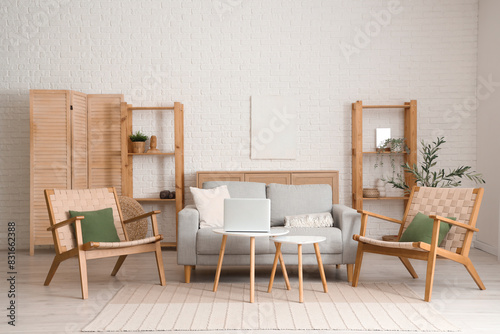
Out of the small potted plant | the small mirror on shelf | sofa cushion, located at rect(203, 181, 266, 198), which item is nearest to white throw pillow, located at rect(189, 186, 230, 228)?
sofa cushion, located at rect(203, 181, 266, 198)

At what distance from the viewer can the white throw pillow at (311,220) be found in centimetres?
498

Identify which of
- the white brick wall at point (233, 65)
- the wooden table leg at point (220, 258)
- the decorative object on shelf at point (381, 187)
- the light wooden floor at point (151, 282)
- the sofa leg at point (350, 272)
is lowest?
the light wooden floor at point (151, 282)

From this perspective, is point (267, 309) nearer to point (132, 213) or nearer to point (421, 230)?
point (421, 230)

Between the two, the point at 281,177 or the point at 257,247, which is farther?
the point at 281,177

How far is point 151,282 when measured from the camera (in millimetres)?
4605

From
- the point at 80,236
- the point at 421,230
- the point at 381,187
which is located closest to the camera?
the point at 80,236

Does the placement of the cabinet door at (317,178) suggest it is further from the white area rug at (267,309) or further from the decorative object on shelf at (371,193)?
the white area rug at (267,309)

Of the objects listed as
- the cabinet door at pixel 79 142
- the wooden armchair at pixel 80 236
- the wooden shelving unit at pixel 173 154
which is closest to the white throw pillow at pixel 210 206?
the wooden armchair at pixel 80 236

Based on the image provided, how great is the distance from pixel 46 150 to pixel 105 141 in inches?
28.8

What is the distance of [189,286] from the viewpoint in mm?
4453

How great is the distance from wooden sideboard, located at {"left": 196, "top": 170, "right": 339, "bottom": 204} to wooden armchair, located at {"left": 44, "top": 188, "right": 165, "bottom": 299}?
5.12ft

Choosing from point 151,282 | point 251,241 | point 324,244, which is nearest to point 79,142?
point 151,282

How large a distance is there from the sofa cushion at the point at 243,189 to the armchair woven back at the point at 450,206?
1575mm

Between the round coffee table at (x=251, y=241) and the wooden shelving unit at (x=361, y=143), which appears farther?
the wooden shelving unit at (x=361, y=143)
